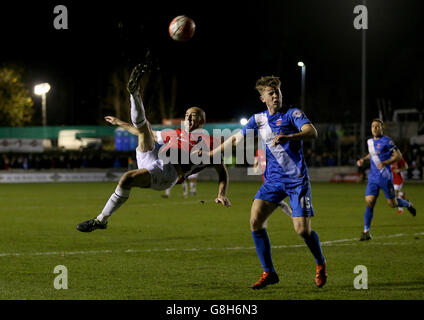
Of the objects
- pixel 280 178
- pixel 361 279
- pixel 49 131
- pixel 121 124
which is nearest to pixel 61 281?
pixel 121 124

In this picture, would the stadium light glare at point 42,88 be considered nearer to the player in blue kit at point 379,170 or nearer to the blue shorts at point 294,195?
the player in blue kit at point 379,170

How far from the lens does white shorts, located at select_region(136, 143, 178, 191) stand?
9.50m

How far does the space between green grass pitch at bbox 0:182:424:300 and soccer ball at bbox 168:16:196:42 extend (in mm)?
3671

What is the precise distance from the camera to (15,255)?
38.5 feet

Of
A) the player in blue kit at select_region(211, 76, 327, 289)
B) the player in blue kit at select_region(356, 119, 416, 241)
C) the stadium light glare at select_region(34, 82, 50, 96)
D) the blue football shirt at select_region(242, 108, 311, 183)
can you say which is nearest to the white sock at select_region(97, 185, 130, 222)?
the player in blue kit at select_region(211, 76, 327, 289)

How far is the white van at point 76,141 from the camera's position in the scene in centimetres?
4909

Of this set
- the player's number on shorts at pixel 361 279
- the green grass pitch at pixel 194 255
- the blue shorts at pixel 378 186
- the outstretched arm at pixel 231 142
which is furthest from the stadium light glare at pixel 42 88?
the player's number on shorts at pixel 361 279

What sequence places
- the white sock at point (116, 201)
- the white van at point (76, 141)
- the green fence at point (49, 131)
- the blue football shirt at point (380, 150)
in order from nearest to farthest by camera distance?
the white sock at point (116, 201)
the blue football shirt at point (380, 150)
the white van at point (76, 141)
the green fence at point (49, 131)

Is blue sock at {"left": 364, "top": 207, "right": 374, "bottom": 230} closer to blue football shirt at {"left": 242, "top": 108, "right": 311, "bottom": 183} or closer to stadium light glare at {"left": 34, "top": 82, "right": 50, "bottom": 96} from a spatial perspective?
blue football shirt at {"left": 242, "top": 108, "right": 311, "bottom": 183}

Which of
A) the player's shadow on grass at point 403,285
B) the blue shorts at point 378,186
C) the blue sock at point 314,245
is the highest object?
the blue shorts at point 378,186

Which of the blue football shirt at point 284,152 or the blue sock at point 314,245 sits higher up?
the blue football shirt at point 284,152

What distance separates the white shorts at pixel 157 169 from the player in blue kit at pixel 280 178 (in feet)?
3.80

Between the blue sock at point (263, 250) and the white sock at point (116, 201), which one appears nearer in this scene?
the blue sock at point (263, 250)
